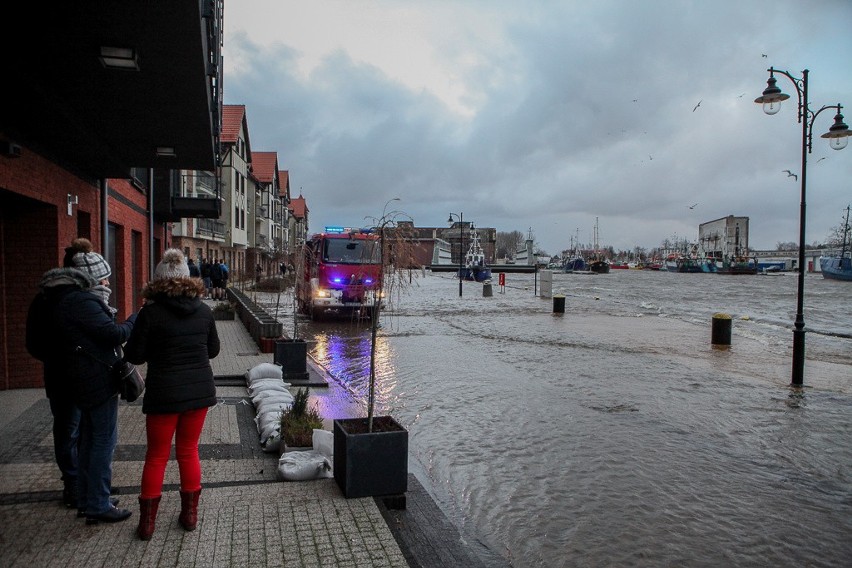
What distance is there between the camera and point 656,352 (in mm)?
15203

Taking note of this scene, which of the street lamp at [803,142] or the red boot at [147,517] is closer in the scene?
the red boot at [147,517]

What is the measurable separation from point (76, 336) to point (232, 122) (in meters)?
42.8

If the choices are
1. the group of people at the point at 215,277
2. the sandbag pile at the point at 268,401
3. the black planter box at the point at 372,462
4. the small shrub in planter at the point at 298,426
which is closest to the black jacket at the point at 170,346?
the black planter box at the point at 372,462

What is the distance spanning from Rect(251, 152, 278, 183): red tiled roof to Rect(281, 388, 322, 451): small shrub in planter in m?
58.4

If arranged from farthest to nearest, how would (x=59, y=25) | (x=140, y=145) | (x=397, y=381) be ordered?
1. (x=397, y=381)
2. (x=140, y=145)
3. (x=59, y=25)

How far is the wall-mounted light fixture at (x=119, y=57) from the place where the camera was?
513cm

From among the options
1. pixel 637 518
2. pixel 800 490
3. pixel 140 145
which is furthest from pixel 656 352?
pixel 140 145

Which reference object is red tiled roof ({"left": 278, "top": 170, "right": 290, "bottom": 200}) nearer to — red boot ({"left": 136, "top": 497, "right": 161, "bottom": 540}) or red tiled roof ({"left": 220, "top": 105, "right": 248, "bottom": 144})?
red tiled roof ({"left": 220, "top": 105, "right": 248, "bottom": 144})

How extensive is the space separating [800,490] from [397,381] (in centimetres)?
644

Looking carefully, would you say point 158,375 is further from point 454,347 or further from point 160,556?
point 454,347

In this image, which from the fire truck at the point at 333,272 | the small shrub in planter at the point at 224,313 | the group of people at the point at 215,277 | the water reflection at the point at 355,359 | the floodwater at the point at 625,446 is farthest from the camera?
the group of people at the point at 215,277

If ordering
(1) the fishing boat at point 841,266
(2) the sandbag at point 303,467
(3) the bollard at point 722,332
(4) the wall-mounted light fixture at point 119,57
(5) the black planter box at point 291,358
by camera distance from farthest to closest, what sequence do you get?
(1) the fishing boat at point 841,266 → (3) the bollard at point 722,332 → (5) the black planter box at point 291,358 → (2) the sandbag at point 303,467 → (4) the wall-mounted light fixture at point 119,57

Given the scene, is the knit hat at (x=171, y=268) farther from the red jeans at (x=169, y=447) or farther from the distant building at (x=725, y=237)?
the distant building at (x=725, y=237)

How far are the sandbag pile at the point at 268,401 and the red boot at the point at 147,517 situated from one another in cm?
190
